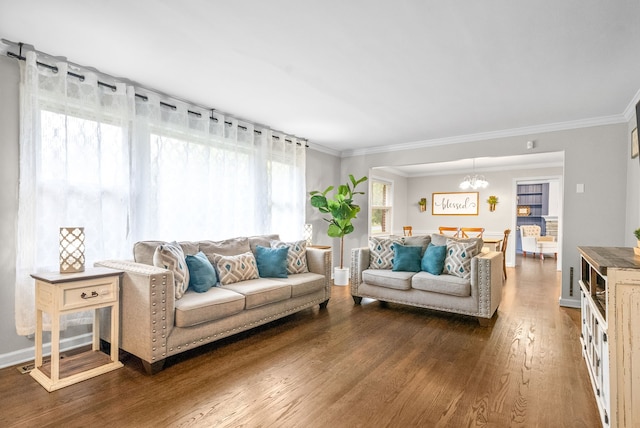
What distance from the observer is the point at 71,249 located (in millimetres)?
2496

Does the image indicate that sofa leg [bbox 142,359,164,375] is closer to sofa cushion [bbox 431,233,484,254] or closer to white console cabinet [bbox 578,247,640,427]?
white console cabinet [bbox 578,247,640,427]

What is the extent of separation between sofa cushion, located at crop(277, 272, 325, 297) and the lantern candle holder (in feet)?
5.97

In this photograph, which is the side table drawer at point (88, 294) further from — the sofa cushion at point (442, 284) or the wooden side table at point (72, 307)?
the sofa cushion at point (442, 284)

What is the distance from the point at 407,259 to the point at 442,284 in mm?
549

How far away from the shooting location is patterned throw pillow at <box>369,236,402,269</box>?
172 inches

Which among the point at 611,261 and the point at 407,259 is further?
the point at 407,259

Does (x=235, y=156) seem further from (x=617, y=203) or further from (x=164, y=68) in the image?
(x=617, y=203)

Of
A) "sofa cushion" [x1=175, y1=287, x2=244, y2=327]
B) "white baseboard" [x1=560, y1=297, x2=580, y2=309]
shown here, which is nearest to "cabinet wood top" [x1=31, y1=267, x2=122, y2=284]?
"sofa cushion" [x1=175, y1=287, x2=244, y2=327]

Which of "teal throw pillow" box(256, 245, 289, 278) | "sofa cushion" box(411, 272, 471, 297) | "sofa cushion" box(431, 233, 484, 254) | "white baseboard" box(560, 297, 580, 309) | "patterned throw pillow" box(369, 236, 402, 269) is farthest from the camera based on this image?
"patterned throw pillow" box(369, 236, 402, 269)

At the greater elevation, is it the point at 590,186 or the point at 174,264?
the point at 590,186

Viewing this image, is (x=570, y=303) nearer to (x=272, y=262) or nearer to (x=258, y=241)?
(x=272, y=262)

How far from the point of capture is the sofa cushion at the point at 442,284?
363 cm

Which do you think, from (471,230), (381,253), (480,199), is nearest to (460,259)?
(381,253)

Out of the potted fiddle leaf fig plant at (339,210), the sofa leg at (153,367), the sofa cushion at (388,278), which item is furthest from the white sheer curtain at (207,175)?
the sofa cushion at (388,278)
